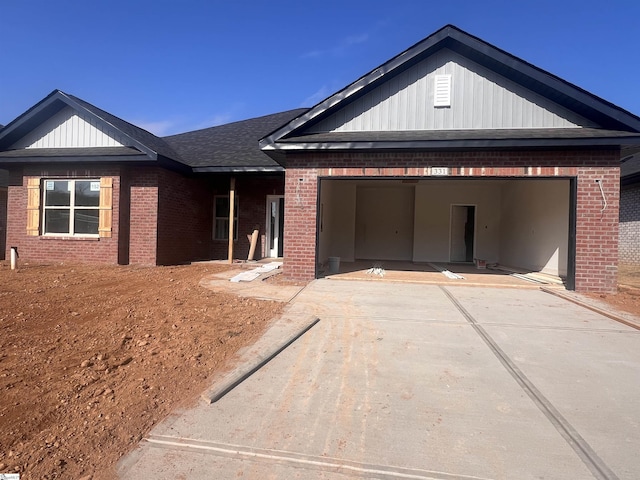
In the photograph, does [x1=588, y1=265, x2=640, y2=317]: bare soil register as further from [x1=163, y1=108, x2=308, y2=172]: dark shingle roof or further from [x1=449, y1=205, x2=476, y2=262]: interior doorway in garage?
[x1=163, y1=108, x2=308, y2=172]: dark shingle roof

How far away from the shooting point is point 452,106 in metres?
8.45

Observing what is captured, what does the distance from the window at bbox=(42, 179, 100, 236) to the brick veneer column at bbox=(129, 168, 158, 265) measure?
1053 mm

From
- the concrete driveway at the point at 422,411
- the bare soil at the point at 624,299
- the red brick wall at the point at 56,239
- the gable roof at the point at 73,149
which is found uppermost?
the gable roof at the point at 73,149

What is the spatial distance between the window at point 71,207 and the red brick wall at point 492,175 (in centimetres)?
643

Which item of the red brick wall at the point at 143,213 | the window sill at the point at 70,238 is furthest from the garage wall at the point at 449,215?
the window sill at the point at 70,238

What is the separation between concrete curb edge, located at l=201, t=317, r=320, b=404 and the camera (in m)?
3.02

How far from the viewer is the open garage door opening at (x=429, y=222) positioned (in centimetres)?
1235

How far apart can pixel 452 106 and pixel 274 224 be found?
23.3ft

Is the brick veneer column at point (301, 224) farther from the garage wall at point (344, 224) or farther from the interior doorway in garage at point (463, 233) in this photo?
the interior doorway in garage at point (463, 233)

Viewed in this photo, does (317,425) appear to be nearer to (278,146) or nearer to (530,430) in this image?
(530,430)

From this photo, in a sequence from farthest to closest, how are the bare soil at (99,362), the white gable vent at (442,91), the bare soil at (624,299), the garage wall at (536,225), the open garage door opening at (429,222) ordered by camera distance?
1. the open garage door opening at (429,222)
2. the garage wall at (536,225)
3. the white gable vent at (442,91)
4. the bare soil at (624,299)
5. the bare soil at (99,362)

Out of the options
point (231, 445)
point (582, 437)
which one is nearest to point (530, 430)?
point (582, 437)

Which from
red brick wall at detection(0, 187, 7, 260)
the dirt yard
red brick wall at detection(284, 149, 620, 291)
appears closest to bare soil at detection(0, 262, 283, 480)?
the dirt yard

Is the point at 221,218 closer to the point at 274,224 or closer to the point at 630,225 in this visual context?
the point at 274,224
